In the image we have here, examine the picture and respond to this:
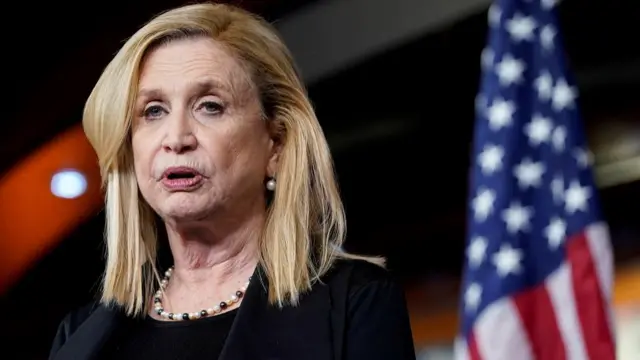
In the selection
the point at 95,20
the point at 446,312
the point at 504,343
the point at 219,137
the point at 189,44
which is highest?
the point at 95,20

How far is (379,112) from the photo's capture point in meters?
4.74

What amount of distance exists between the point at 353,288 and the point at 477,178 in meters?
0.26

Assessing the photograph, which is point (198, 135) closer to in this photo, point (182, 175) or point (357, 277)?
point (182, 175)

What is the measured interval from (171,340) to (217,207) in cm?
22

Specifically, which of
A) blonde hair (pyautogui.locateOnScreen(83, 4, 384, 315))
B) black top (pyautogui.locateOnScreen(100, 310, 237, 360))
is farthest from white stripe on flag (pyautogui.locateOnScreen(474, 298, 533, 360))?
black top (pyautogui.locateOnScreen(100, 310, 237, 360))

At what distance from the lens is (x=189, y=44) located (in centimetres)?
185

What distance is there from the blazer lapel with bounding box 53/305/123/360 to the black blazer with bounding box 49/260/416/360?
0.79 ft

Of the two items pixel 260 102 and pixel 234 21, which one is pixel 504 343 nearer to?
pixel 260 102

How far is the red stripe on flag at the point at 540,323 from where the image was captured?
1492 millimetres

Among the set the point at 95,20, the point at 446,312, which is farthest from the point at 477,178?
the point at 446,312

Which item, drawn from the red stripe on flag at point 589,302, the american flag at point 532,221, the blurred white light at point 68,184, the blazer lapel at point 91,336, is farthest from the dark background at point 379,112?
the red stripe on flag at point 589,302

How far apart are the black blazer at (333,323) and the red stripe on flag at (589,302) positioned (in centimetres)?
Result: 26

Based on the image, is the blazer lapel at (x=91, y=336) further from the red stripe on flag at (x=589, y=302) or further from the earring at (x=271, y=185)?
the red stripe on flag at (x=589, y=302)

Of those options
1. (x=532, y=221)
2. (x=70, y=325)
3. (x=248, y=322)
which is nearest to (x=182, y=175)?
(x=248, y=322)
